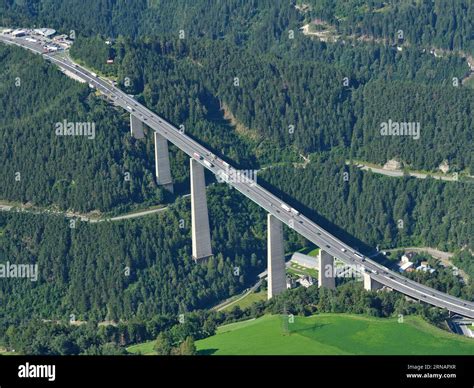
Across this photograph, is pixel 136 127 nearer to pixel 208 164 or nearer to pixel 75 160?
pixel 75 160

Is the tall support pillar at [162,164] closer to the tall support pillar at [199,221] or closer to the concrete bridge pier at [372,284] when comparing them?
the tall support pillar at [199,221]

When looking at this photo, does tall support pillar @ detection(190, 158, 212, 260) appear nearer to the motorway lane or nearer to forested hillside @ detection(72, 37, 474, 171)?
the motorway lane

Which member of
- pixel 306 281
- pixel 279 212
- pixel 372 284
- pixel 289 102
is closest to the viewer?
pixel 372 284

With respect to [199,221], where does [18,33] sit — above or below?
above

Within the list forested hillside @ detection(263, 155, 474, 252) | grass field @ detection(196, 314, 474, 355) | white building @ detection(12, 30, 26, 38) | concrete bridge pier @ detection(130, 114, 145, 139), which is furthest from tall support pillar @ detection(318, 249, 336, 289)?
white building @ detection(12, 30, 26, 38)

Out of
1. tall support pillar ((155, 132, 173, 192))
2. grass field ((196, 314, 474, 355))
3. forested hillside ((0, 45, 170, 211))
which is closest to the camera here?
grass field ((196, 314, 474, 355))

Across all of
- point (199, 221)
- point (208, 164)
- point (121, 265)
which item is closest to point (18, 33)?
point (208, 164)

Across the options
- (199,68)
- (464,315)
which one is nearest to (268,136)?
(199,68)

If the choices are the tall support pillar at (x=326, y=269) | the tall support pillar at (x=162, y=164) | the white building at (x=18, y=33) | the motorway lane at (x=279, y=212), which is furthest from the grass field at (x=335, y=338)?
the white building at (x=18, y=33)
